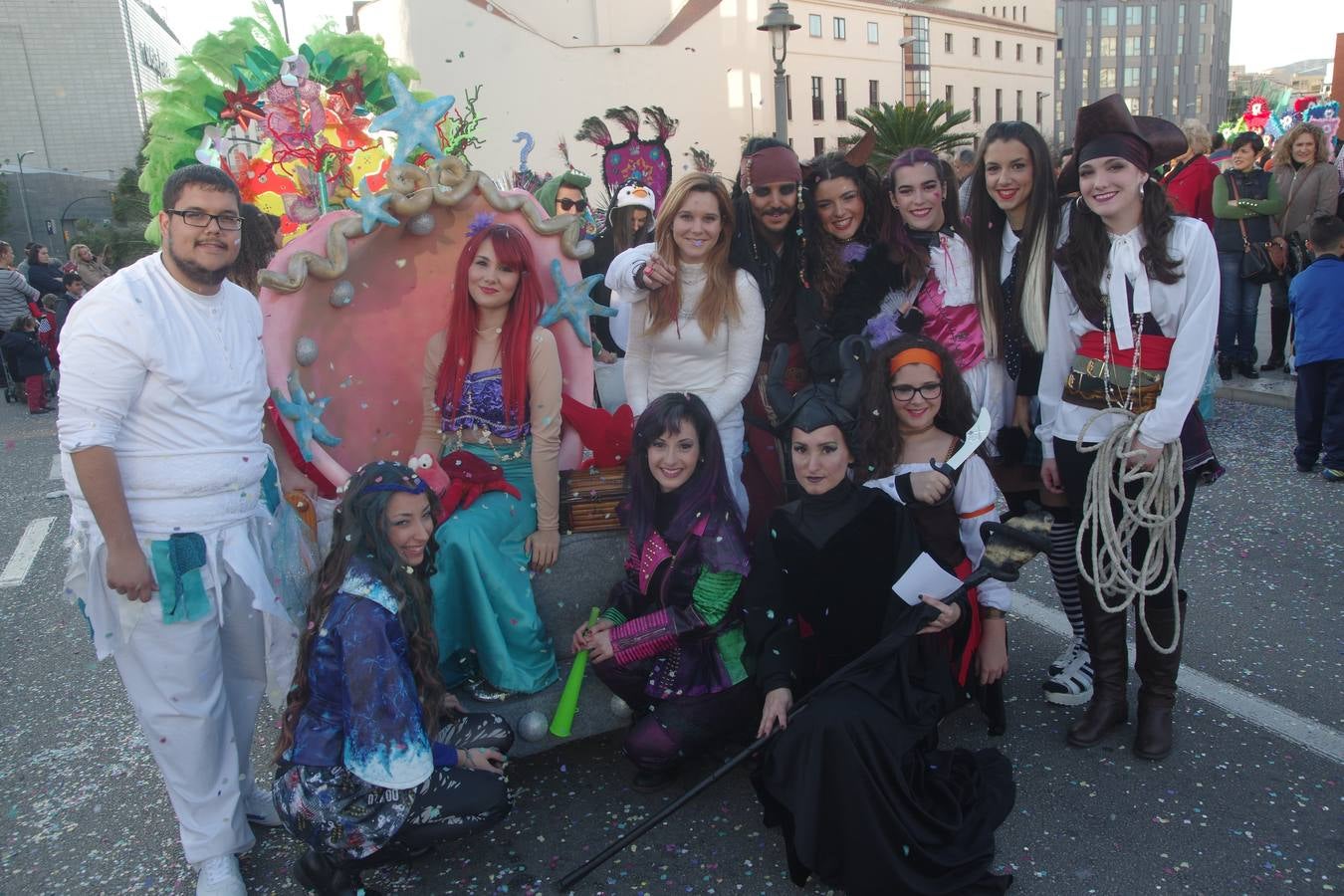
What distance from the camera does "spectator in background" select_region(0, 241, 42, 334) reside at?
A: 10898 mm

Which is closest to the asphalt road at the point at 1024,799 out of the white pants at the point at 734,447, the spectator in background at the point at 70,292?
the white pants at the point at 734,447

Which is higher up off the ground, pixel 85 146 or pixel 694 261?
pixel 85 146

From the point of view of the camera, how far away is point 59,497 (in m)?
6.95

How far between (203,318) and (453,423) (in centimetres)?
84

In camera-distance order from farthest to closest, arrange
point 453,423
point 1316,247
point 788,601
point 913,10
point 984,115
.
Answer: point 984,115 → point 913,10 → point 1316,247 → point 453,423 → point 788,601

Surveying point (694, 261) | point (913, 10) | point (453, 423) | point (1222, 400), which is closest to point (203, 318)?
point (453, 423)

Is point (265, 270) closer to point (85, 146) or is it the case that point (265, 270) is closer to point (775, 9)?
point (775, 9)

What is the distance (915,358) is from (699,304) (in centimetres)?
76

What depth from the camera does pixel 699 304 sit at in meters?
3.15

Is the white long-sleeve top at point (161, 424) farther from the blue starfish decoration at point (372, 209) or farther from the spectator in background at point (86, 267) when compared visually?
the spectator in background at point (86, 267)

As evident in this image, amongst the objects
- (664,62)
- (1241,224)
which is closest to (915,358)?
(1241,224)

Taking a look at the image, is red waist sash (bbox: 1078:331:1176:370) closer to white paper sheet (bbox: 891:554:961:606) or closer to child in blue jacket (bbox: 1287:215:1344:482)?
white paper sheet (bbox: 891:554:961:606)

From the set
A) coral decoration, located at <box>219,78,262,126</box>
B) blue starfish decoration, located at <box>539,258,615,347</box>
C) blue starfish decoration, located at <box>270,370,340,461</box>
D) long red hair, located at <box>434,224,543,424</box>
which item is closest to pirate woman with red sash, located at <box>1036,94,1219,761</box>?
blue starfish decoration, located at <box>539,258,615,347</box>

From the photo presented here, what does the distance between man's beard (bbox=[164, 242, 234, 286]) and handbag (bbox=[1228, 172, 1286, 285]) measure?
718cm
